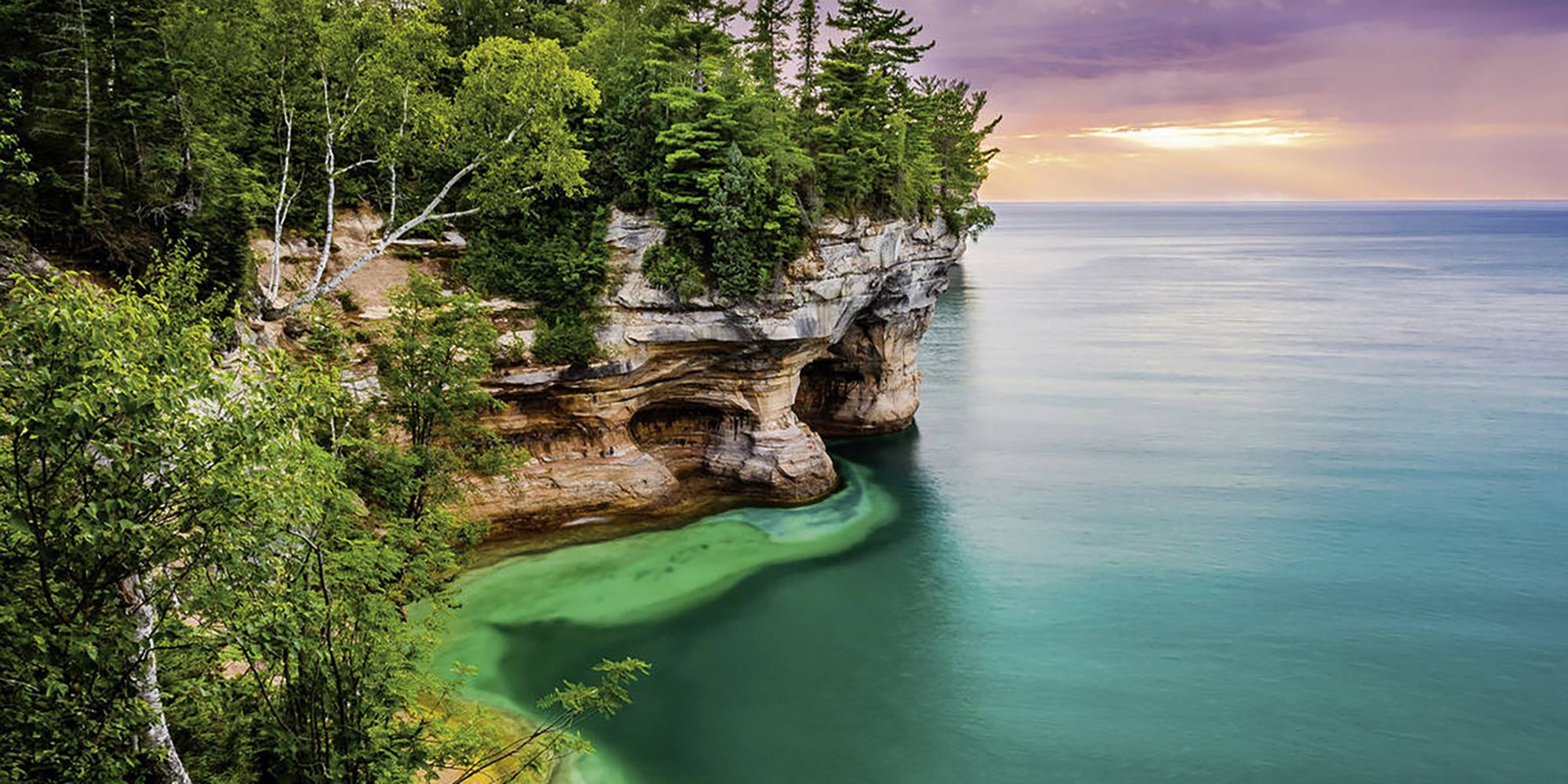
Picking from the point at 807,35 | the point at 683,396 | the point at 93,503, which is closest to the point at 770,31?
the point at 807,35

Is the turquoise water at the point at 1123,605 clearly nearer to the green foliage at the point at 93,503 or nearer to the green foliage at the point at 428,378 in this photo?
the green foliage at the point at 428,378

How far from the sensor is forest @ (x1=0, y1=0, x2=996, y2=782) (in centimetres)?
614

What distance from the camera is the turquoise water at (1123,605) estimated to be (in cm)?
1605

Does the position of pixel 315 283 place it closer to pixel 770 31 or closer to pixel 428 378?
pixel 428 378

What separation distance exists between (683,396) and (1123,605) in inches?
573

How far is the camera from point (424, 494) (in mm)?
16219

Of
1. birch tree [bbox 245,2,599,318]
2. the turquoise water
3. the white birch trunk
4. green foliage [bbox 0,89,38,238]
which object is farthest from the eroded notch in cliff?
the white birch trunk

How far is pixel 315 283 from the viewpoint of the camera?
59.3 ft

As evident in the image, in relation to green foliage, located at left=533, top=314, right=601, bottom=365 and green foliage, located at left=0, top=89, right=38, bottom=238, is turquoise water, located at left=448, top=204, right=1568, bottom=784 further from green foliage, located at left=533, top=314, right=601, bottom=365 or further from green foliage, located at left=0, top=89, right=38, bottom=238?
green foliage, located at left=0, top=89, right=38, bottom=238

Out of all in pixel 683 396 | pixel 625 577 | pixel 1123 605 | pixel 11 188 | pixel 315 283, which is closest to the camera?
pixel 11 188

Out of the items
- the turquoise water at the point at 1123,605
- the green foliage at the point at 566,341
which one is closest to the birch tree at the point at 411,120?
the green foliage at the point at 566,341

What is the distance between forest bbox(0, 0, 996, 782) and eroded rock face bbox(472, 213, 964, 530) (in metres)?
0.89

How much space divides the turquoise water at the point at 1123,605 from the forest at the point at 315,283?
3.28 metres

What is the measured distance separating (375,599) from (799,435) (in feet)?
64.4
